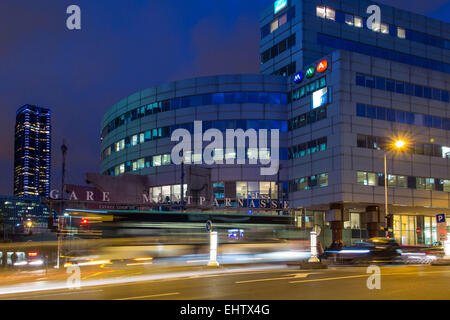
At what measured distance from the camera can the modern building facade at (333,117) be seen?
58.6m

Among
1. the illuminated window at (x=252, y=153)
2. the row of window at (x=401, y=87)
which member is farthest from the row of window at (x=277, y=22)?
the illuminated window at (x=252, y=153)

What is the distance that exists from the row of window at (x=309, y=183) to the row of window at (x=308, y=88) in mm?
10443

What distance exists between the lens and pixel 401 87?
2437 inches

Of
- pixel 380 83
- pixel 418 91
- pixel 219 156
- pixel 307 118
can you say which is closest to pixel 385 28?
pixel 418 91

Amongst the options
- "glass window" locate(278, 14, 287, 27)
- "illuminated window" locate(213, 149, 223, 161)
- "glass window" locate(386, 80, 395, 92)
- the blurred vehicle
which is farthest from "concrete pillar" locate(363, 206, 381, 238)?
the blurred vehicle

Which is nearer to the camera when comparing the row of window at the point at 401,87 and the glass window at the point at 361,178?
the glass window at the point at 361,178

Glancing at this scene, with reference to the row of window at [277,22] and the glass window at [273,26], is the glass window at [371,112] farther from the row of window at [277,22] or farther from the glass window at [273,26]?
the glass window at [273,26]

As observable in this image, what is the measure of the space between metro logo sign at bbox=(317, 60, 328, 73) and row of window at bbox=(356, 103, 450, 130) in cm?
578

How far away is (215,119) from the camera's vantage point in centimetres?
6688

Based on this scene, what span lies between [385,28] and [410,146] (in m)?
20.9

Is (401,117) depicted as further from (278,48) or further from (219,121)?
(219,121)
